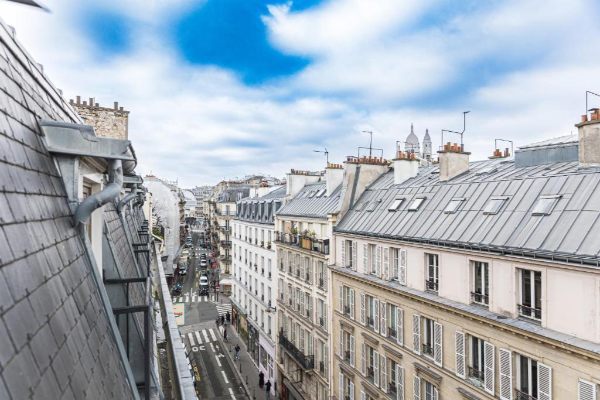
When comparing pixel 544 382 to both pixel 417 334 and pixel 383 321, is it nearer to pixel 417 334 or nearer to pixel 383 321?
pixel 417 334

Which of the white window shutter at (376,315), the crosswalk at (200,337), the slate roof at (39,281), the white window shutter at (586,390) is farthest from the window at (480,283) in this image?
the crosswalk at (200,337)

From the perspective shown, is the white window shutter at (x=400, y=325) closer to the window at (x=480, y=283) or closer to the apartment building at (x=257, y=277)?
the window at (x=480, y=283)

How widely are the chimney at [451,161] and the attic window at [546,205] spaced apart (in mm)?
7306

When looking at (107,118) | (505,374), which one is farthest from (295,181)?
(505,374)

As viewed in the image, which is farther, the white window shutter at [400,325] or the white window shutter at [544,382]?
the white window shutter at [400,325]

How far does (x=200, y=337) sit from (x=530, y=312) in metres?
40.3

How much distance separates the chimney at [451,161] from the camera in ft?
71.6

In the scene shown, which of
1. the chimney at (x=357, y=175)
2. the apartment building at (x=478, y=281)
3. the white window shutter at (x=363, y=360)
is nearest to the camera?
the apartment building at (x=478, y=281)

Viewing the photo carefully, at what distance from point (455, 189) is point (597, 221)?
7.53 meters

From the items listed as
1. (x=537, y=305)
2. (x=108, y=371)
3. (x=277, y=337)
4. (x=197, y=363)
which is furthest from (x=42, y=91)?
(x=197, y=363)

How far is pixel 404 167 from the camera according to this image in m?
25.5

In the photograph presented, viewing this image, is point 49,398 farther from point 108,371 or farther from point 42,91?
point 42,91

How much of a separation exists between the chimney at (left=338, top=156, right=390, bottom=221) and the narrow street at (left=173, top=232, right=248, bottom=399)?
19.5 meters

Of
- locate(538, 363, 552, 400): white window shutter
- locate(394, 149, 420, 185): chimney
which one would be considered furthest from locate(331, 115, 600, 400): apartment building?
locate(394, 149, 420, 185): chimney
